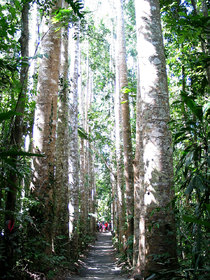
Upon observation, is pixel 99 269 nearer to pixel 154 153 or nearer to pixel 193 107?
pixel 154 153

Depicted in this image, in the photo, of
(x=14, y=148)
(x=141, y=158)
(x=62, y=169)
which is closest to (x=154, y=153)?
(x=141, y=158)

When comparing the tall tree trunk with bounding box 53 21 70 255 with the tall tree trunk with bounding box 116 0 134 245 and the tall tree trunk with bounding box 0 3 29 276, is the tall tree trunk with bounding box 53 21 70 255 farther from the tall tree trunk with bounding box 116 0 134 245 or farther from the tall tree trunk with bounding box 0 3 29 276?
the tall tree trunk with bounding box 0 3 29 276

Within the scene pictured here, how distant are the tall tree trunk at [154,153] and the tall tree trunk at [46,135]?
186cm

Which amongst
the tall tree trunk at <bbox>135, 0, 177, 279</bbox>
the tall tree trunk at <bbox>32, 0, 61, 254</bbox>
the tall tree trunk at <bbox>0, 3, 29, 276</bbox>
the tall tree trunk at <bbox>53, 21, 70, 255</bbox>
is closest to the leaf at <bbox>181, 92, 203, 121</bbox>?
the tall tree trunk at <bbox>135, 0, 177, 279</bbox>

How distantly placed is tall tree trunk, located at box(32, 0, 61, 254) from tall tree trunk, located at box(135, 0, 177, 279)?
6.09 feet

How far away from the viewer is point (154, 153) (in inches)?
129

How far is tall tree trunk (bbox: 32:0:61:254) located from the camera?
5.00 m

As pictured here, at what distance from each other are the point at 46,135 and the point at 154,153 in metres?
2.81

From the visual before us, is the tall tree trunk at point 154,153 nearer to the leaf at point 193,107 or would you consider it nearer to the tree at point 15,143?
the leaf at point 193,107

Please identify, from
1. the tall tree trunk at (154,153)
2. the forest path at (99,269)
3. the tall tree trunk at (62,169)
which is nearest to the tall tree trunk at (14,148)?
the tall tree trunk at (154,153)

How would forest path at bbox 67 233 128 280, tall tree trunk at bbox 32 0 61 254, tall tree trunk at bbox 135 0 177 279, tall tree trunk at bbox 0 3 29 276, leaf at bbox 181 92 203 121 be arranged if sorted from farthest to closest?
forest path at bbox 67 233 128 280 < tall tree trunk at bbox 32 0 61 254 < tall tree trunk at bbox 0 3 29 276 < tall tree trunk at bbox 135 0 177 279 < leaf at bbox 181 92 203 121

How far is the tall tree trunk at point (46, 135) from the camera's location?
5.00 m

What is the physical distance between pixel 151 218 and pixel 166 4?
5.11m

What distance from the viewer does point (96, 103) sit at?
28.9 meters
